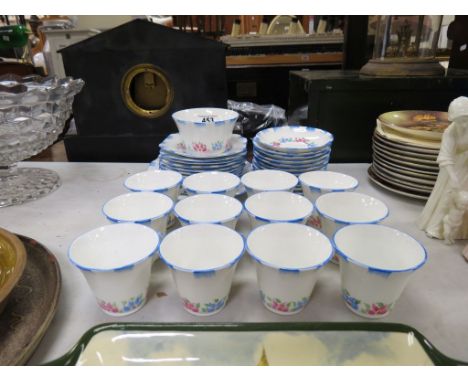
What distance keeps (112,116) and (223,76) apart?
1.14 feet

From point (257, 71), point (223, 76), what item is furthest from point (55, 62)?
point (223, 76)

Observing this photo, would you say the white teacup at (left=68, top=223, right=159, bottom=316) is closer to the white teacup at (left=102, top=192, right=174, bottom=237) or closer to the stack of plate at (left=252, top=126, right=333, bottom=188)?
the white teacup at (left=102, top=192, right=174, bottom=237)

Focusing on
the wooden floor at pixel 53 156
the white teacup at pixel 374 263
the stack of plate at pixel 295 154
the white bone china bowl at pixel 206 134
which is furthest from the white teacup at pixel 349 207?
the wooden floor at pixel 53 156

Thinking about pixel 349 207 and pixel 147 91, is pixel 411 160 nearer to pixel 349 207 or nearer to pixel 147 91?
pixel 349 207

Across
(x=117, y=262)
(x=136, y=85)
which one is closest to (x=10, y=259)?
(x=117, y=262)

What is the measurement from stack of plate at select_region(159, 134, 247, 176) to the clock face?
234 millimetres

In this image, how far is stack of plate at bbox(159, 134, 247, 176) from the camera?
770 millimetres

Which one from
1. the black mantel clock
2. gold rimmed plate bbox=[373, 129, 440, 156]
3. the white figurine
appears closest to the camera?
the white figurine

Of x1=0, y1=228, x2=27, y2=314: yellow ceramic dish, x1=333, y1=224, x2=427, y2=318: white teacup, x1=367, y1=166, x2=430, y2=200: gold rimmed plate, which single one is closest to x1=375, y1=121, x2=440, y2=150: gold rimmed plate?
x1=367, y1=166, x2=430, y2=200: gold rimmed plate

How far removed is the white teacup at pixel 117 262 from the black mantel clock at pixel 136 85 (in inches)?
20.6

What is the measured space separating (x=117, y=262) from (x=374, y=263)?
39cm

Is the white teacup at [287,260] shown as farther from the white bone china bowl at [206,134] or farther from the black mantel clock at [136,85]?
the black mantel clock at [136,85]

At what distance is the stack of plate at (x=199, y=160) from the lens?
0.77 metres

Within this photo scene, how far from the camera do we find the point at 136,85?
101 cm
